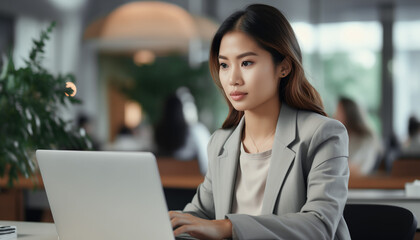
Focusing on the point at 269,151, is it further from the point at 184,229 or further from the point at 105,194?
the point at 105,194

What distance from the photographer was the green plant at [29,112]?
2.18 metres

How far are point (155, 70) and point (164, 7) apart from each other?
4.02 m

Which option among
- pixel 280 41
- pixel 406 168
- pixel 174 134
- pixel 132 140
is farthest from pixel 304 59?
pixel 280 41

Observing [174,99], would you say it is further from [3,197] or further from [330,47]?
[330,47]

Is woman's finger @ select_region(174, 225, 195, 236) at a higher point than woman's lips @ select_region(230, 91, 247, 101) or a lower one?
lower

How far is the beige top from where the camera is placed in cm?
161

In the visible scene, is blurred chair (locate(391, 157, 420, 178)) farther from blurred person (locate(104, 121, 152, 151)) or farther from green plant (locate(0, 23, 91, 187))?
blurred person (locate(104, 121, 152, 151))

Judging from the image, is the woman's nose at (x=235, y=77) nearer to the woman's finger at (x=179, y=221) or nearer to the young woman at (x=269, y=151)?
the young woman at (x=269, y=151)

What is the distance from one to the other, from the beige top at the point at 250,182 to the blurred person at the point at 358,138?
341cm

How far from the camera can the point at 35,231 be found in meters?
1.70

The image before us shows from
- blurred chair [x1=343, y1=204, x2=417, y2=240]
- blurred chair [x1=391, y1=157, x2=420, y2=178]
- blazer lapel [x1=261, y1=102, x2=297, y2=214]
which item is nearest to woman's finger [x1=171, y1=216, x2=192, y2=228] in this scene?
blazer lapel [x1=261, y1=102, x2=297, y2=214]

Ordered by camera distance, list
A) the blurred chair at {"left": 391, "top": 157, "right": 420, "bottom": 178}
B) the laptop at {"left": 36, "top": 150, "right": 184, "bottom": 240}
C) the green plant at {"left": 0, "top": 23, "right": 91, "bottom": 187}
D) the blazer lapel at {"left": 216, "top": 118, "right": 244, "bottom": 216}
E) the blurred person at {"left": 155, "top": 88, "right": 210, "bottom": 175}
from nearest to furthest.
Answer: the laptop at {"left": 36, "top": 150, "right": 184, "bottom": 240} → the blazer lapel at {"left": 216, "top": 118, "right": 244, "bottom": 216} → the green plant at {"left": 0, "top": 23, "right": 91, "bottom": 187} → the blurred chair at {"left": 391, "top": 157, "right": 420, "bottom": 178} → the blurred person at {"left": 155, "top": 88, "right": 210, "bottom": 175}

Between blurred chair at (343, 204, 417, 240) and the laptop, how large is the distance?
735 mm

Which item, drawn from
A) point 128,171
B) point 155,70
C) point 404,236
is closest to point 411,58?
point 155,70
